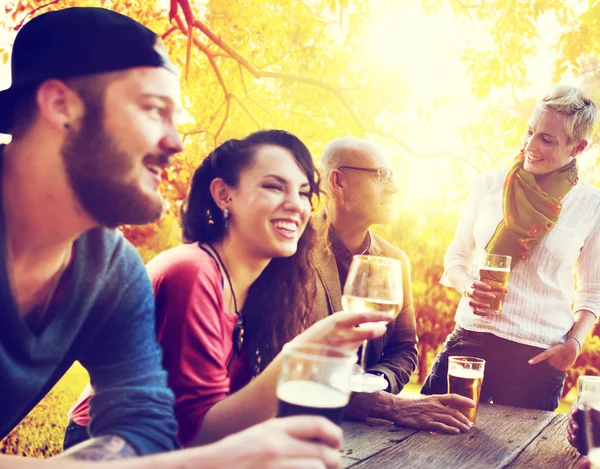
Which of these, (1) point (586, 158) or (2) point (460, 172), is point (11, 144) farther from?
(1) point (586, 158)

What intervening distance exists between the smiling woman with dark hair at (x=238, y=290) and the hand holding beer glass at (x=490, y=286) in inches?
27.0

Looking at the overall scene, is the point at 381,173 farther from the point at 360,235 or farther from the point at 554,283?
the point at 554,283

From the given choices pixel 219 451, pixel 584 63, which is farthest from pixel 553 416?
pixel 584 63

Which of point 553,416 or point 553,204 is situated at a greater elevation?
point 553,204

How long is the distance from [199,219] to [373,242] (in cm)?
123

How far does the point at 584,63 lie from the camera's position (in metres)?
7.34

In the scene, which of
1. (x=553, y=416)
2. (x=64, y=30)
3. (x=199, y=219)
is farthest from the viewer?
(x=553, y=416)

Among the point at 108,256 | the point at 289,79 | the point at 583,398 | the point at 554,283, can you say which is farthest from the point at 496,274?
the point at 289,79

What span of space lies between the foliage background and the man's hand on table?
12.7 feet

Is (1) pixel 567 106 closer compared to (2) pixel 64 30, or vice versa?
(2) pixel 64 30

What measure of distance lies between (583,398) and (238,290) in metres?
1.09

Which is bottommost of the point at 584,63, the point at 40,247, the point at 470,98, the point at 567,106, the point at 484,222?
the point at 40,247

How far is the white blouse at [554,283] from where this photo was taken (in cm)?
286

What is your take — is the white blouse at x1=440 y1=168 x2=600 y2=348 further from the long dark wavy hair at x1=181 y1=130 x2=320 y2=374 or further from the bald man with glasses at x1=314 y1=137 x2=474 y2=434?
the long dark wavy hair at x1=181 y1=130 x2=320 y2=374
